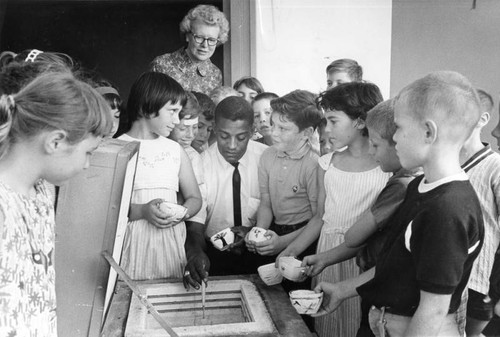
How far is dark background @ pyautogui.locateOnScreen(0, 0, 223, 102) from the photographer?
5.94 m

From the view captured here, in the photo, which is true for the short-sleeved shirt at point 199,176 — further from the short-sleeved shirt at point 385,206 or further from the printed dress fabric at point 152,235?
the short-sleeved shirt at point 385,206

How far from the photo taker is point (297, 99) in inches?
101

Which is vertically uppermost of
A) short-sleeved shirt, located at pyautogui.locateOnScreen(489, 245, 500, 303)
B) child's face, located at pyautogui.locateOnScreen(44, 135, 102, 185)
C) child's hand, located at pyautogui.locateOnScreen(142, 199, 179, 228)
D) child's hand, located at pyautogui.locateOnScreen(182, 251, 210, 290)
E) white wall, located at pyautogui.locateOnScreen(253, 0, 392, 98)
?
white wall, located at pyautogui.locateOnScreen(253, 0, 392, 98)

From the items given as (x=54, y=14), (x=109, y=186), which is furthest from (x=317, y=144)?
(x=54, y=14)

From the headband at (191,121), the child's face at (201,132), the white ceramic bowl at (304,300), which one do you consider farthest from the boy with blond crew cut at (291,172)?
the white ceramic bowl at (304,300)

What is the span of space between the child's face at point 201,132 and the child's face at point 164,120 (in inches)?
20.0

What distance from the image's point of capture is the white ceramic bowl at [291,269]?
190 cm

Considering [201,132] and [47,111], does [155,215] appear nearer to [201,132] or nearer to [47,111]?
[201,132]

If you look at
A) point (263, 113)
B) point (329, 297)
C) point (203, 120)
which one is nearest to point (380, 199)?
point (329, 297)

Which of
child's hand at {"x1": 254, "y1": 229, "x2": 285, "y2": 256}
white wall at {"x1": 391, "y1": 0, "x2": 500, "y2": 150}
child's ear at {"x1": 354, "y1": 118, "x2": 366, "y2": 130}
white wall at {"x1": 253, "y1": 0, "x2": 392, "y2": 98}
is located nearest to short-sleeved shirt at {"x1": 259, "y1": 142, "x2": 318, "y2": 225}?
child's hand at {"x1": 254, "y1": 229, "x2": 285, "y2": 256}

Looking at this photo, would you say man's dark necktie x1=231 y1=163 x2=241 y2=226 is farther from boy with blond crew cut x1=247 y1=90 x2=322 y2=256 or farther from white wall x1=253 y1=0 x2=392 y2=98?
white wall x1=253 y1=0 x2=392 y2=98

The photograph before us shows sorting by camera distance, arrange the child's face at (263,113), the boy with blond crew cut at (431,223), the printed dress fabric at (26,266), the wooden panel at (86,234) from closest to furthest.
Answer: the printed dress fabric at (26,266)
the boy with blond crew cut at (431,223)
the wooden panel at (86,234)
the child's face at (263,113)

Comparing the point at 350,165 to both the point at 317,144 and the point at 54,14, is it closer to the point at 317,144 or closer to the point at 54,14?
the point at 317,144

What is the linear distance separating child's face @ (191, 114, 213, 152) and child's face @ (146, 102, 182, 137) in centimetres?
51
